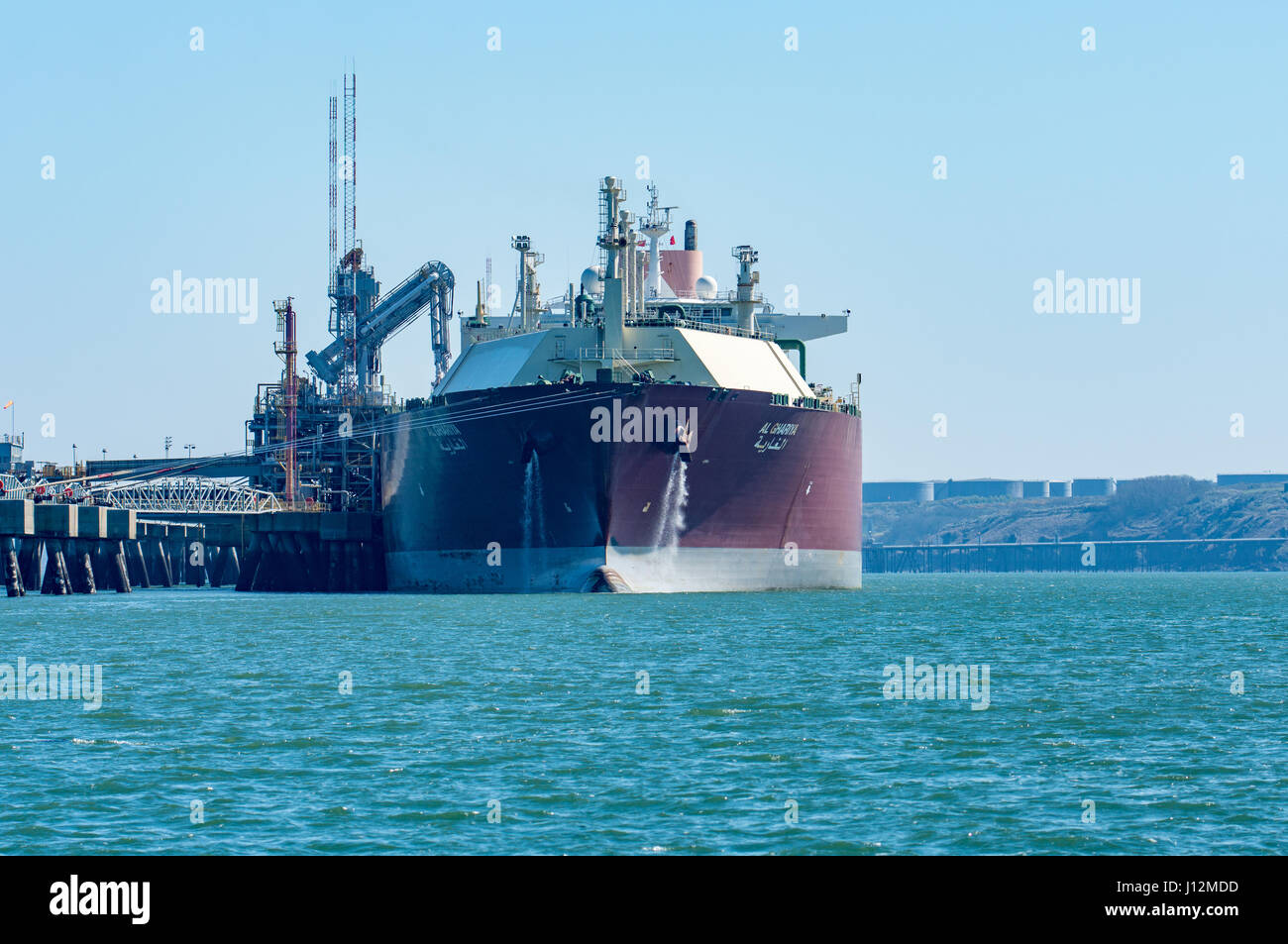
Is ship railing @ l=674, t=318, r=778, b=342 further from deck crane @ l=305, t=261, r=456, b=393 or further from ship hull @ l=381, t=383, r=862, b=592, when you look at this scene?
deck crane @ l=305, t=261, r=456, b=393

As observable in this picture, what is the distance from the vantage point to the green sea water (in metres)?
18.5

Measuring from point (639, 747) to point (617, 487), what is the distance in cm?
4064

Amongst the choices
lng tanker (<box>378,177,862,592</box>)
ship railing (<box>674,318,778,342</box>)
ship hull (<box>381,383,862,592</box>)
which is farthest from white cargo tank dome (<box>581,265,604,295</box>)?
ship hull (<box>381,383,862,592</box>)

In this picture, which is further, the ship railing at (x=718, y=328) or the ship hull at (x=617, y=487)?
the ship railing at (x=718, y=328)

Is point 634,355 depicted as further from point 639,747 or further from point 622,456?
point 639,747

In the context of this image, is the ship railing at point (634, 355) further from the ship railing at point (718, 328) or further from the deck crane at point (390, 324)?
the deck crane at point (390, 324)

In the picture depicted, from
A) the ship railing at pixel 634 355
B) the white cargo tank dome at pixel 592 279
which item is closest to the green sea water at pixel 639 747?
the ship railing at pixel 634 355

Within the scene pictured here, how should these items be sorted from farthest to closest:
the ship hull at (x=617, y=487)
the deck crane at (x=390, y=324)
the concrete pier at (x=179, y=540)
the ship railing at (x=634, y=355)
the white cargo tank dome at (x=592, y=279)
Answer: the deck crane at (x=390, y=324) < the white cargo tank dome at (x=592, y=279) < the concrete pier at (x=179, y=540) < the ship railing at (x=634, y=355) < the ship hull at (x=617, y=487)

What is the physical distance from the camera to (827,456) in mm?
77500

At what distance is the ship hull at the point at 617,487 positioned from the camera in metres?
65.6

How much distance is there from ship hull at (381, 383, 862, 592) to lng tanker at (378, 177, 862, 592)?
0.08 metres

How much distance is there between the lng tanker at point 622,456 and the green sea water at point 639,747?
16197 millimetres

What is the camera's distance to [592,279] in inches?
3465

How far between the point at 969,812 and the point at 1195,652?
95.9ft
